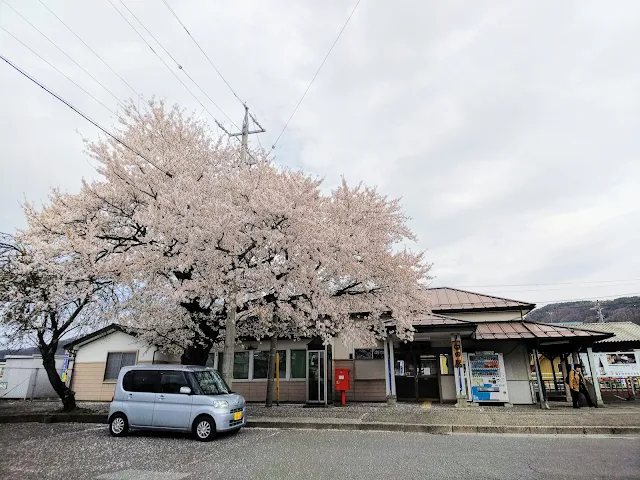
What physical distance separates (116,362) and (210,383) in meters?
13.4

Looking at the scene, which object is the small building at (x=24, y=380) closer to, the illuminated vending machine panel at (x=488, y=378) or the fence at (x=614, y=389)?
the illuminated vending machine panel at (x=488, y=378)

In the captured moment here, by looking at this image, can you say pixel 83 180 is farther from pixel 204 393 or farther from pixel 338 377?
pixel 338 377

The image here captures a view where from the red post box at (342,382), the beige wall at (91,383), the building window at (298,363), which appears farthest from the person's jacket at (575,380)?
the beige wall at (91,383)

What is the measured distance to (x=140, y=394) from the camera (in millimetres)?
10047

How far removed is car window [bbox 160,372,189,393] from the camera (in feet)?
32.3

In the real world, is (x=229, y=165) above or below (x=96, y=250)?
above

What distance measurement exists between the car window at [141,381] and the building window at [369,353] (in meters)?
10.3

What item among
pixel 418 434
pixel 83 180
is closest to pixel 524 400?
pixel 418 434

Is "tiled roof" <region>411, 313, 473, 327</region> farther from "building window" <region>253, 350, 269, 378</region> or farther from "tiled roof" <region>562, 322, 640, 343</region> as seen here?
"tiled roof" <region>562, 322, 640, 343</region>

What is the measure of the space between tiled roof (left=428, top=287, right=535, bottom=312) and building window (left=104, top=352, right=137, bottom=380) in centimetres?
1584

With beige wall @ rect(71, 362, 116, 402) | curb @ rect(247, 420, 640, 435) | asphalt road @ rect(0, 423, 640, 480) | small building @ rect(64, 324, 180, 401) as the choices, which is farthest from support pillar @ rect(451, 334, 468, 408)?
beige wall @ rect(71, 362, 116, 402)

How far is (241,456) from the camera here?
746 centimetres

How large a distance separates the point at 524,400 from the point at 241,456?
13500 mm

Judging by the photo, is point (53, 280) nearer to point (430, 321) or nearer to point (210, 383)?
point (210, 383)
